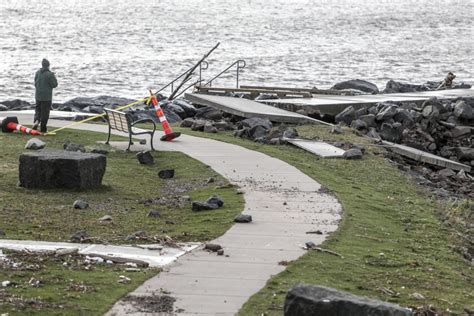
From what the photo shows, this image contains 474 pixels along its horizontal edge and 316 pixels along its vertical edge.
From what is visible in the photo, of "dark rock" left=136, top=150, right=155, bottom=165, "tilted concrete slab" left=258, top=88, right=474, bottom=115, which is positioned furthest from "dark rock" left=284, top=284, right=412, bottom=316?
"tilted concrete slab" left=258, top=88, right=474, bottom=115

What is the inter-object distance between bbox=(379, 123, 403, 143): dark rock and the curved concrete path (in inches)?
228

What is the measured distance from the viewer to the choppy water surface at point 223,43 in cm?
5325

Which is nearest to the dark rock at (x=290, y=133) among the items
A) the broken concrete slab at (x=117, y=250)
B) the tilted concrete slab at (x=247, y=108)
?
the tilted concrete slab at (x=247, y=108)

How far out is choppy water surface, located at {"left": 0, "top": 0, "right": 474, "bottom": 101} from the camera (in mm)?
53250

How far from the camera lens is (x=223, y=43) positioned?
76750 mm

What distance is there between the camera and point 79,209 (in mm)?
15961

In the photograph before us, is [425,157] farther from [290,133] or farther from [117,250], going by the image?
[117,250]

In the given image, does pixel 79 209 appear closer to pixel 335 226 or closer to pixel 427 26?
pixel 335 226

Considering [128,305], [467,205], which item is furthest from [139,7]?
[128,305]

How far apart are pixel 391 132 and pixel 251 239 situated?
1309 centimetres

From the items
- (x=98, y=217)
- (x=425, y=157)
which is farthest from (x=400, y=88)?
(x=98, y=217)

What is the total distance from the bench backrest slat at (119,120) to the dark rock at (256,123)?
325cm

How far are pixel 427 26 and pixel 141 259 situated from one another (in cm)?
8868

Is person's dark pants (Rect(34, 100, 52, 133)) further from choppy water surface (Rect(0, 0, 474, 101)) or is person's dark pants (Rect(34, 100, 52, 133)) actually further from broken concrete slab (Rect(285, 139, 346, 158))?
choppy water surface (Rect(0, 0, 474, 101))
